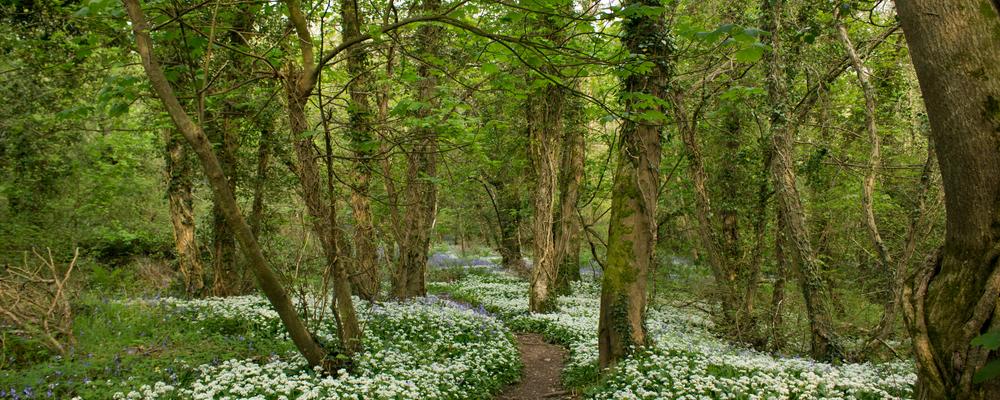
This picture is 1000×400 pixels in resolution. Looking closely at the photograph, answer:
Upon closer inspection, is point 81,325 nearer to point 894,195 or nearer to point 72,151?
point 72,151

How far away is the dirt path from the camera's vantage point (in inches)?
327

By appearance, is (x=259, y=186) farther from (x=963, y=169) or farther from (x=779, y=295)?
(x=963, y=169)

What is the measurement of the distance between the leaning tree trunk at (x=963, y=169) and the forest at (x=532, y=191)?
15mm

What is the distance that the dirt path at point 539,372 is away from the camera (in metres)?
8.30

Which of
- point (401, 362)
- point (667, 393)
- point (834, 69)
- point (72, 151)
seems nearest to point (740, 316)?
point (834, 69)

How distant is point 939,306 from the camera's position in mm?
3371

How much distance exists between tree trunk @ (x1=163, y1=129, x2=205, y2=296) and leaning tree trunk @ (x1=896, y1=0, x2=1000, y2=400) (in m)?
13.5

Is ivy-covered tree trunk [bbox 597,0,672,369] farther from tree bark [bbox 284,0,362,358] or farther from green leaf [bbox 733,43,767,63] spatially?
green leaf [bbox 733,43,767,63]

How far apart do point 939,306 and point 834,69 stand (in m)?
7.52

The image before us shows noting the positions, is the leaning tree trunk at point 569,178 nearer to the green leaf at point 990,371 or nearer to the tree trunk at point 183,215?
the tree trunk at point 183,215

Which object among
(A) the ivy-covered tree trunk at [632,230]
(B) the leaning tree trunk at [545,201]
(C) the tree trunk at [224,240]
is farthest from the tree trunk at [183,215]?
(A) the ivy-covered tree trunk at [632,230]

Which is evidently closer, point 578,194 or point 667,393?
point 667,393

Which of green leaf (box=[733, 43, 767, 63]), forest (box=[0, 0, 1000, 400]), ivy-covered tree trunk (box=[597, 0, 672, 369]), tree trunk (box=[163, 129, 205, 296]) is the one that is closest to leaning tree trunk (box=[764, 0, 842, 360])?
forest (box=[0, 0, 1000, 400])

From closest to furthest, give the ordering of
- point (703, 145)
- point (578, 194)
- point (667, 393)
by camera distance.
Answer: point (667, 393) < point (703, 145) < point (578, 194)
